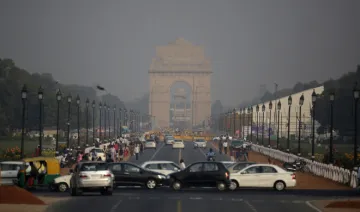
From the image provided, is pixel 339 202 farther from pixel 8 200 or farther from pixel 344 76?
pixel 344 76

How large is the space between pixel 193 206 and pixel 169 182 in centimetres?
1160

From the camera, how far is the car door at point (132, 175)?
44.7 metres

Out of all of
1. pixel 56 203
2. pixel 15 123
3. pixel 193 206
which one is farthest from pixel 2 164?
pixel 15 123

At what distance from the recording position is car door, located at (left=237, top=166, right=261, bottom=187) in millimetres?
44094

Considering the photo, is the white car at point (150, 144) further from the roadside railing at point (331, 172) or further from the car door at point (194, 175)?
the car door at point (194, 175)

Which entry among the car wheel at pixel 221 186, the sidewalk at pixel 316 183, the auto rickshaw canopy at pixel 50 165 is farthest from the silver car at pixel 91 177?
the sidewalk at pixel 316 183

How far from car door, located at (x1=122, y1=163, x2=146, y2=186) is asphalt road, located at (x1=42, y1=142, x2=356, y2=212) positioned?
571mm

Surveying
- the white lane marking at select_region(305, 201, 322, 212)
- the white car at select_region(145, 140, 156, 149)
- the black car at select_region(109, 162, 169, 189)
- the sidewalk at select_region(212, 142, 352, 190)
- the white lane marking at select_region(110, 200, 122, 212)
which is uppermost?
the white car at select_region(145, 140, 156, 149)

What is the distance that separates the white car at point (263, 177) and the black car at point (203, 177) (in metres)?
1.18

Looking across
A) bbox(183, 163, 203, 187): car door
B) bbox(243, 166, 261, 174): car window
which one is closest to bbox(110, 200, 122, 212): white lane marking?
bbox(183, 163, 203, 187): car door

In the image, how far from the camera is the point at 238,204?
34406 mm

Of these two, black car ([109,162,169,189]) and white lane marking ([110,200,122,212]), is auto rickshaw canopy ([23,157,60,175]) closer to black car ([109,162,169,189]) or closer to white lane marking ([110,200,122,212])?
black car ([109,162,169,189])

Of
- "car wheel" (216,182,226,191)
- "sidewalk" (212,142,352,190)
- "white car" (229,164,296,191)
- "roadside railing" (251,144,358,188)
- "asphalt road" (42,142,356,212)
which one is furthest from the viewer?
"sidewalk" (212,142,352,190)

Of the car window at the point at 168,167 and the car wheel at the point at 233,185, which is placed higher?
the car window at the point at 168,167
